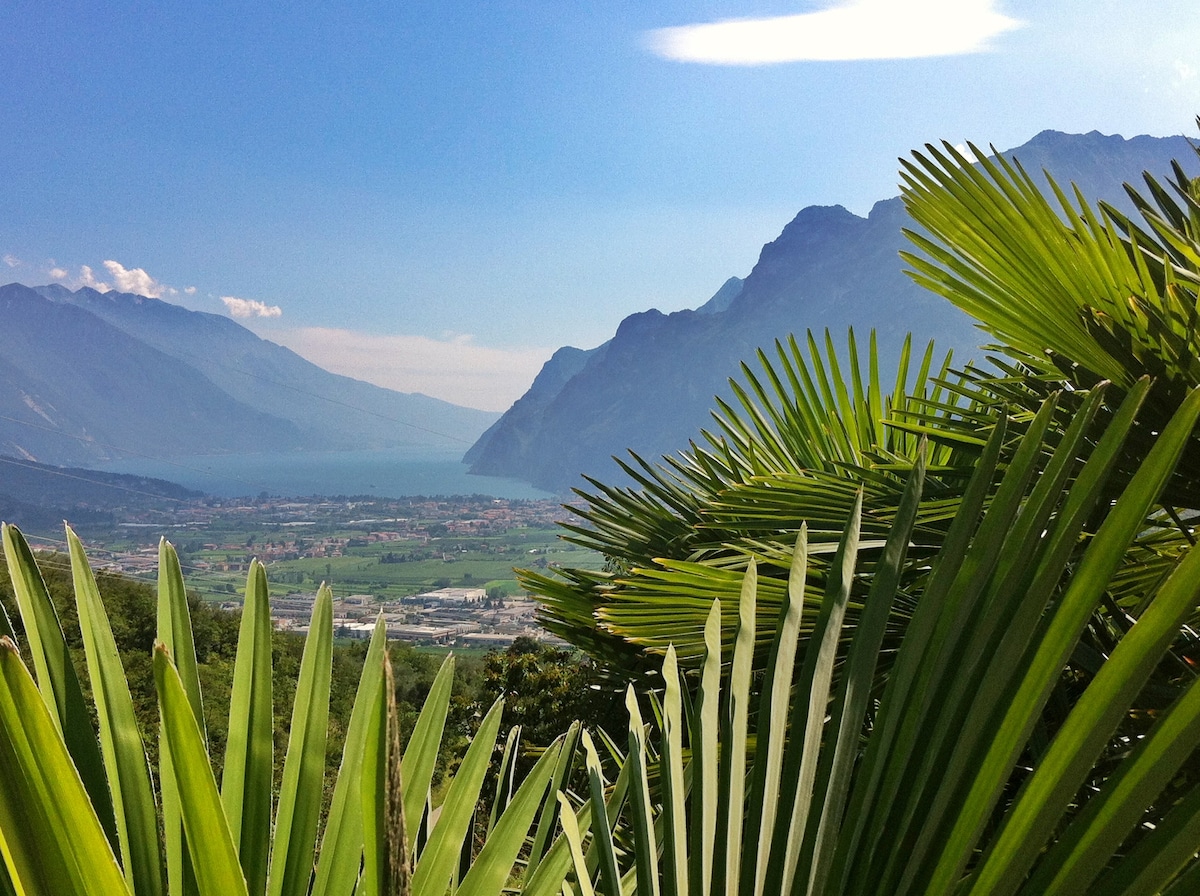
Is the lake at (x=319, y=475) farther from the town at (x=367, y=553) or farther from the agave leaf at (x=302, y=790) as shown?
the agave leaf at (x=302, y=790)

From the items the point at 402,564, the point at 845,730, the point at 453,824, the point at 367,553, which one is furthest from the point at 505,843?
the point at 367,553

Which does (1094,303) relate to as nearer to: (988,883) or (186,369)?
(988,883)

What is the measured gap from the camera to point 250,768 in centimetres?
51

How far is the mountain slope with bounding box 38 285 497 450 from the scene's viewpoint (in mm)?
138500

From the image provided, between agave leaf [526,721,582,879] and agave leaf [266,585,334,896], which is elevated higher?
agave leaf [266,585,334,896]

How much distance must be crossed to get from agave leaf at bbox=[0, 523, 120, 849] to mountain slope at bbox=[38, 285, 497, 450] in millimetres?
129557

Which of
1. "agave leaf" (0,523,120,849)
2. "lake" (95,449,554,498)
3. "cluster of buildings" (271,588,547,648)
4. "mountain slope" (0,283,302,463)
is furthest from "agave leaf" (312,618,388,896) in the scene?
"mountain slope" (0,283,302,463)

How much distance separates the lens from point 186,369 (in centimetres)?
13338

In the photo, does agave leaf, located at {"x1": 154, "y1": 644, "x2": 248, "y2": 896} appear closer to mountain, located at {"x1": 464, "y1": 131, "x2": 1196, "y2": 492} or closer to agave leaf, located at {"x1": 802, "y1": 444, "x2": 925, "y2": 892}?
agave leaf, located at {"x1": 802, "y1": 444, "x2": 925, "y2": 892}

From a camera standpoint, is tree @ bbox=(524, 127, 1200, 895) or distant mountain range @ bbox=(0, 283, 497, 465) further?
distant mountain range @ bbox=(0, 283, 497, 465)

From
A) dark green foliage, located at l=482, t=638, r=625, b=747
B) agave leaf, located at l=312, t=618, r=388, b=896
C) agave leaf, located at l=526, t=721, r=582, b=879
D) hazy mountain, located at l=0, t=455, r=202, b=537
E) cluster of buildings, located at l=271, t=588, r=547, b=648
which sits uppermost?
agave leaf, located at l=312, t=618, r=388, b=896

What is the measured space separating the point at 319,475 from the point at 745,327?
200 ft

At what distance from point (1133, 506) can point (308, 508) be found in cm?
6715

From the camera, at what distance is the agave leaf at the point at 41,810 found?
0.88ft
